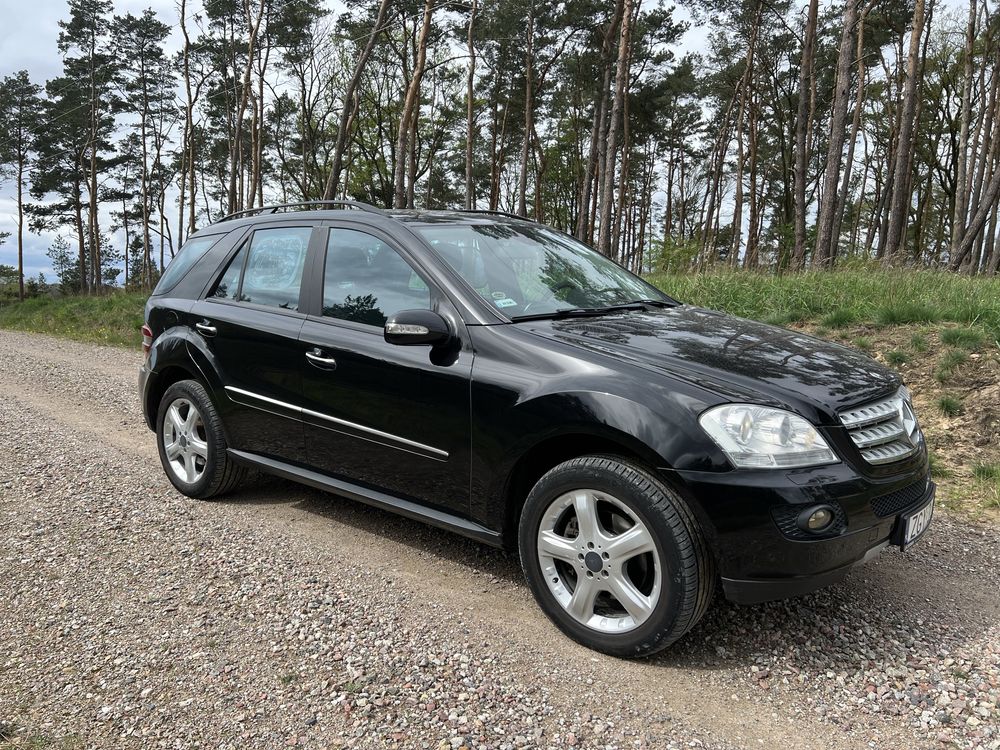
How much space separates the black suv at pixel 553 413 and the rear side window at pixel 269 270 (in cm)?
1

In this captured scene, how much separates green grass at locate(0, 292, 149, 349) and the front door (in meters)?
11.9

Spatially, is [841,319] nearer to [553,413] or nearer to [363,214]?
[363,214]

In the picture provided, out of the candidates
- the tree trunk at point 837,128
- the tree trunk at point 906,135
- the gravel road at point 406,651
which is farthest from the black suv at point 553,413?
the tree trunk at point 906,135

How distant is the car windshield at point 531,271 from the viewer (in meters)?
3.48

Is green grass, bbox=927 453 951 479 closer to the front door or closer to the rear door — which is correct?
the front door

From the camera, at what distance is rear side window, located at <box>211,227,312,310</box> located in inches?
160

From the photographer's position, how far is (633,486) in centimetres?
266

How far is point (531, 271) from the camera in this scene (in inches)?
148

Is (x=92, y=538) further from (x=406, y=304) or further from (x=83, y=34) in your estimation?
(x=83, y=34)

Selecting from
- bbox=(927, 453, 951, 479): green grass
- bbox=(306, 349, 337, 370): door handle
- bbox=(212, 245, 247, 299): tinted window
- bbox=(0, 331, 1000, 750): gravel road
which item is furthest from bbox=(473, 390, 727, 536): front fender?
bbox=(927, 453, 951, 479): green grass

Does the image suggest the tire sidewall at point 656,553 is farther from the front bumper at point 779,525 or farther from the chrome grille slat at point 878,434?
the chrome grille slat at point 878,434

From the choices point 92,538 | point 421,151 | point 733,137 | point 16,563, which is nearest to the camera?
point 16,563

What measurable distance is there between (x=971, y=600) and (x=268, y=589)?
3.33m

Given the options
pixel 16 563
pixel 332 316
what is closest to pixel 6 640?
pixel 16 563
